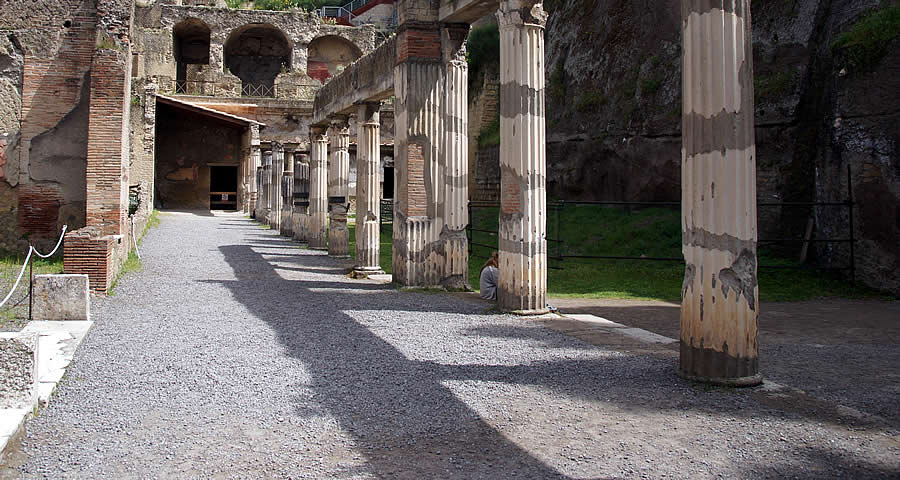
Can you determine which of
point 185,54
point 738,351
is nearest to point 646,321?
point 738,351

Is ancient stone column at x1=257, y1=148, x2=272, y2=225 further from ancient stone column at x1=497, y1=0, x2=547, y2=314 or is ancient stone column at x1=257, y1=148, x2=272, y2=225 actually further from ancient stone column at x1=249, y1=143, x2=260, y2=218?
ancient stone column at x1=497, y1=0, x2=547, y2=314

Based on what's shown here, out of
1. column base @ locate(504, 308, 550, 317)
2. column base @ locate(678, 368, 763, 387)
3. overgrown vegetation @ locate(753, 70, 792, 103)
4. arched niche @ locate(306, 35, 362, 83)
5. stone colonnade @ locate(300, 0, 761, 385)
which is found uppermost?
arched niche @ locate(306, 35, 362, 83)

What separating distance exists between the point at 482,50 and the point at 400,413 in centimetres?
2428

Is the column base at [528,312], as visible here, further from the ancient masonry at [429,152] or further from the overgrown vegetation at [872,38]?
the overgrown vegetation at [872,38]

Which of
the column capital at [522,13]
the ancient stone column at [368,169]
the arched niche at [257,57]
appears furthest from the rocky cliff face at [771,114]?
the arched niche at [257,57]

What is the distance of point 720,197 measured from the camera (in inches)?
192

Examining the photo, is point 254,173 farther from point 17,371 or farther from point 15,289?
point 17,371

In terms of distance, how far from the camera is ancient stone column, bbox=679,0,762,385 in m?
4.85

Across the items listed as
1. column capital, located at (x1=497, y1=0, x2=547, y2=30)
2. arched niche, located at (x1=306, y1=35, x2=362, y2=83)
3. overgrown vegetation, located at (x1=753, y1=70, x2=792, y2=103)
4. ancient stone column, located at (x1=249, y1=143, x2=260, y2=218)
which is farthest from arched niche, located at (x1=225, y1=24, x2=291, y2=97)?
column capital, located at (x1=497, y1=0, x2=547, y2=30)

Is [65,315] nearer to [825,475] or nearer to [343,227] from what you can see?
[825,475]

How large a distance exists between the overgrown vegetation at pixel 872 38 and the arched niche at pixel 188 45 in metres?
30.6

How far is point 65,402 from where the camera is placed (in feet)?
15.1

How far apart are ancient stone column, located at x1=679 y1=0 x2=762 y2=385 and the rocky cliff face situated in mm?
7289

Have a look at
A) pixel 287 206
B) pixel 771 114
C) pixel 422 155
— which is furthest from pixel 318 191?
pixel 771 114
